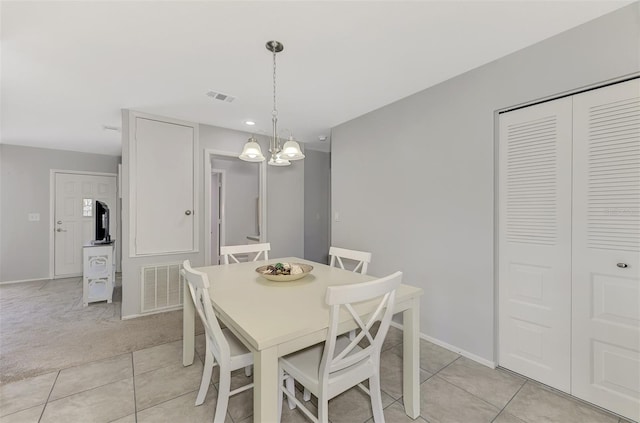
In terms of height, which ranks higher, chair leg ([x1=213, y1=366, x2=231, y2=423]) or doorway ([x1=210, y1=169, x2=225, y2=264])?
doorway ([x1=210, y1=169, x2=225, y2=264])

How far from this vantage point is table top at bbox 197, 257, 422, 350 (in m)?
1.11

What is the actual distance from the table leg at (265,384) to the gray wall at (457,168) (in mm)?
1829

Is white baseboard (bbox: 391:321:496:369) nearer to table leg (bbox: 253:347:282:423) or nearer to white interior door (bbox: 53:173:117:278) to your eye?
table leg (bbox: 253:347:282:423)

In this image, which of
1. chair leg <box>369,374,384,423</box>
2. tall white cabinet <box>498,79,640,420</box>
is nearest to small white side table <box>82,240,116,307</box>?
chair leg <box>369,374,384,423</box>

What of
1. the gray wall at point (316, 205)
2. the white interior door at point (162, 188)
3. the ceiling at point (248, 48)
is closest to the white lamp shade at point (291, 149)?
the ceiling at point (248, 48)

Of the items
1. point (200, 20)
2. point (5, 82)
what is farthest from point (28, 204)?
point (200, 20)

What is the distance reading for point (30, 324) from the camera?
9.47 ft

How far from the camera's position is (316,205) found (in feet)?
16.7

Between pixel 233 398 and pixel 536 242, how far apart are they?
2.32 meters

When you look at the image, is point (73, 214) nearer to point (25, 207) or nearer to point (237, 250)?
point (25, 207)

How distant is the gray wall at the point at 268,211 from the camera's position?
3043 millimetres

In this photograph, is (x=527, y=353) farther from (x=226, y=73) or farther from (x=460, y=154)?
(x=226, y=73)

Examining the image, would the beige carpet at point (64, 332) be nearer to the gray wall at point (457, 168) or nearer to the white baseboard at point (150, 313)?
the white baseboard at point (150, 313)

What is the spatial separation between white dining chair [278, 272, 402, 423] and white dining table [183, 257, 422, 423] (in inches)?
2.5
